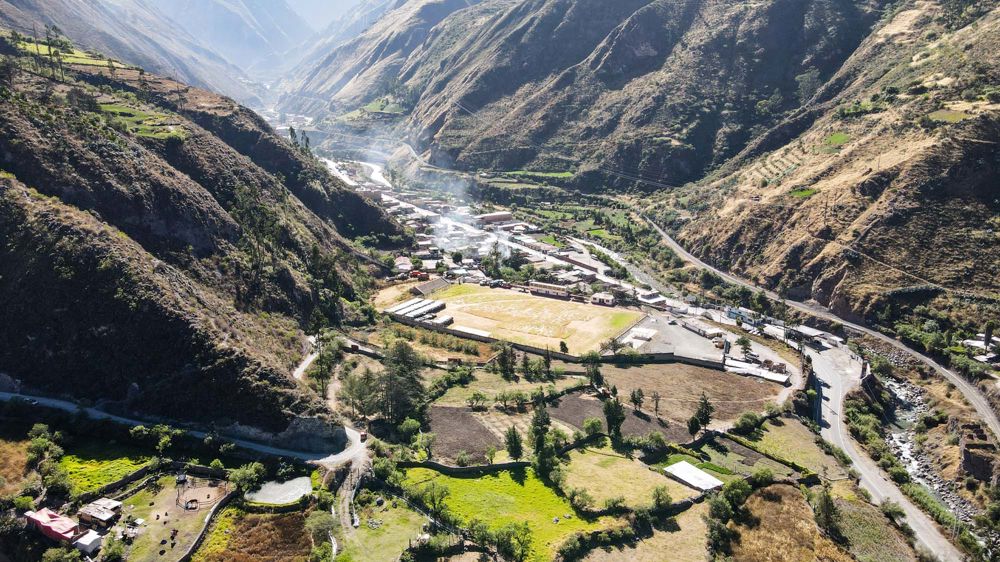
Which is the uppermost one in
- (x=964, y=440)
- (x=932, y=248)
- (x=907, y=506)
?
(x=932, y=248)

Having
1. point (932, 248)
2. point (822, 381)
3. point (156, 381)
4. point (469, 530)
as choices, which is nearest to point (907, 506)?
point (822, 381)

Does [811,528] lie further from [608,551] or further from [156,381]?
[156,381]

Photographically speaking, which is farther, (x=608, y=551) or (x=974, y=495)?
(x=974, y=495)

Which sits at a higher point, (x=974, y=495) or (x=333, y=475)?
(x=333, y=475)

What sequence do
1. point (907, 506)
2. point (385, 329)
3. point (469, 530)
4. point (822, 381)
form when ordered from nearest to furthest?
1. point (469, 530)
2. point (907, 506)
3. point (822, 381)
4. point (385, 329)

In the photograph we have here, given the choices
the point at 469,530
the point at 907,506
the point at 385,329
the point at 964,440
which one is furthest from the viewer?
the point at 385,329

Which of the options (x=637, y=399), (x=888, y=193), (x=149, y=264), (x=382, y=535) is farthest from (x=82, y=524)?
(x=888, y=193)

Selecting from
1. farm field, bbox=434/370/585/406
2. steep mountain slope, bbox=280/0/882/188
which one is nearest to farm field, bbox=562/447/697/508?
farm field, bbox=434/370/585/406

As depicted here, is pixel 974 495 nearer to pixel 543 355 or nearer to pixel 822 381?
pixel 822 381

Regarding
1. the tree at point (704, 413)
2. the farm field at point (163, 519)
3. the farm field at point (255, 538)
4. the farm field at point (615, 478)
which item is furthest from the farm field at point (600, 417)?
the farm field at point (163, 519)
